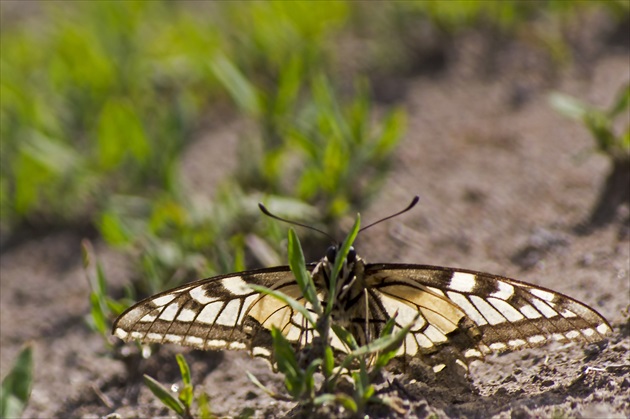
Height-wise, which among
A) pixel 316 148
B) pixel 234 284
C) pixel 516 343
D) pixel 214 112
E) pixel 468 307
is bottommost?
pixel 516 343

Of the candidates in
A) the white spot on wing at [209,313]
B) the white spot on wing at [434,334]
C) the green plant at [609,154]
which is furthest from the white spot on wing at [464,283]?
the green plant at [609,154]

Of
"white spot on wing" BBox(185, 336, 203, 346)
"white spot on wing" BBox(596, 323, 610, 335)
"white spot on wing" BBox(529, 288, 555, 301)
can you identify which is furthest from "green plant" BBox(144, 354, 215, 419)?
"white spot on wing" BBox(596, 323, 610, 335)

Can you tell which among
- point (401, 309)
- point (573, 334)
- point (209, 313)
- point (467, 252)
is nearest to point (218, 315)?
point (209, 313)

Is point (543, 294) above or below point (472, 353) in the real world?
above

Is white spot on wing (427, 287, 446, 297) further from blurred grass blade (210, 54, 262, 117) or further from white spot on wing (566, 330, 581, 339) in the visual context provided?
blurred grass blade (210, 54, 262, 117)

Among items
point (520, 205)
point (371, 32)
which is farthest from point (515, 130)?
point (371, 32)

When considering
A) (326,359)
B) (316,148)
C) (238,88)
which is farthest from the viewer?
(238,88)

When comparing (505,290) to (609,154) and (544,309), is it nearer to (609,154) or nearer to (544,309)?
(544,309)

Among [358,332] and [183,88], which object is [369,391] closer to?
[358,332]
